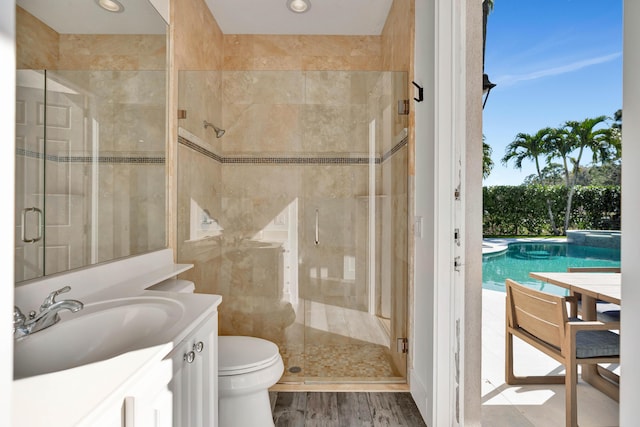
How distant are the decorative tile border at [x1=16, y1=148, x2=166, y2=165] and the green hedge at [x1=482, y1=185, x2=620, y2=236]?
1.62 m

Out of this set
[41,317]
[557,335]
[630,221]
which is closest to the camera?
[630,221]

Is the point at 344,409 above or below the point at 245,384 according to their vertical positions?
below

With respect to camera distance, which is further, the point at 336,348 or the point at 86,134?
the point at 336,348

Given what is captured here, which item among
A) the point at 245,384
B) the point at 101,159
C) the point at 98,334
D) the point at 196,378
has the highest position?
the point at 101,159

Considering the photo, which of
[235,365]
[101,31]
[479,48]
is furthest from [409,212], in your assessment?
[101,31]

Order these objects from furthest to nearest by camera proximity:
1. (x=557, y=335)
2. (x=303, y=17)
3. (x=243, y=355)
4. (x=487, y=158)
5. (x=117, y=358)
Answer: (x=303, y=17)
(x=487, y=158)
(x=243, y=355)
(x=557, y=335)
(x=117, y=358)

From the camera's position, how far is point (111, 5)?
143 cm

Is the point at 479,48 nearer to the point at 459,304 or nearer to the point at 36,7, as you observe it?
the point at 459,304

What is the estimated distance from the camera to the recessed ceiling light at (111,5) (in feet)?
4.53

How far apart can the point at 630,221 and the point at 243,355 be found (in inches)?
57.6

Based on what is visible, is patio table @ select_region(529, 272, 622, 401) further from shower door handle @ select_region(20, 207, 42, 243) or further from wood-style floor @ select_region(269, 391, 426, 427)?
shower door handle @ select_region(20, 207, 42, 243)

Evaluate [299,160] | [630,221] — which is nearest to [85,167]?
[299,160]

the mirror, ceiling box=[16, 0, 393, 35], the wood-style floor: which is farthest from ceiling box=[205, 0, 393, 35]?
the wood-style floor

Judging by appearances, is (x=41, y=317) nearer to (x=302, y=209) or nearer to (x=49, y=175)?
(x=49, y=175)
